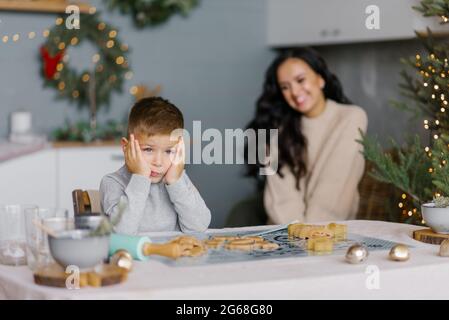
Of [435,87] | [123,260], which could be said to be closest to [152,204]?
[123,260]

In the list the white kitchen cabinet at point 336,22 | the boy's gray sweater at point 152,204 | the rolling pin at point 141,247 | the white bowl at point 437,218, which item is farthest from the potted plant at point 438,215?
the white kitchen cabinet at point 336,22

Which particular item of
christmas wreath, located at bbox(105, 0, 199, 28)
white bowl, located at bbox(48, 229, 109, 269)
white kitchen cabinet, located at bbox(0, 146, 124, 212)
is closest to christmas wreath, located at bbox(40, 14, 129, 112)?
christmas wreath, located at bbox(105, 0, 199, 28)

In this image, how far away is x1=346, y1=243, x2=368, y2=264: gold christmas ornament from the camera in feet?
5.45

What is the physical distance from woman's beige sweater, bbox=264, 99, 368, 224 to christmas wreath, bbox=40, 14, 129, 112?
1.21 metres

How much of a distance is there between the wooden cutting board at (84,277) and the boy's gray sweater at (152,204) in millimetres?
471

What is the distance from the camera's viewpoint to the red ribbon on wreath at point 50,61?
4.14m

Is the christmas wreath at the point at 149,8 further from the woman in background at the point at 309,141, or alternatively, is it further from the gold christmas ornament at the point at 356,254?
the gold christmas ornament at the point at 356,254

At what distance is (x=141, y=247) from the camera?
1.67 metres

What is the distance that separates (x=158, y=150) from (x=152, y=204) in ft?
0.55

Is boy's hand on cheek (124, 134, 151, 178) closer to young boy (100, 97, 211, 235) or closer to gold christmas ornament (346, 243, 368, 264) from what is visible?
young boy (100, 97, 211, 235)

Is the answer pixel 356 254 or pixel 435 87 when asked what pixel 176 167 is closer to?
pixel 356 254
